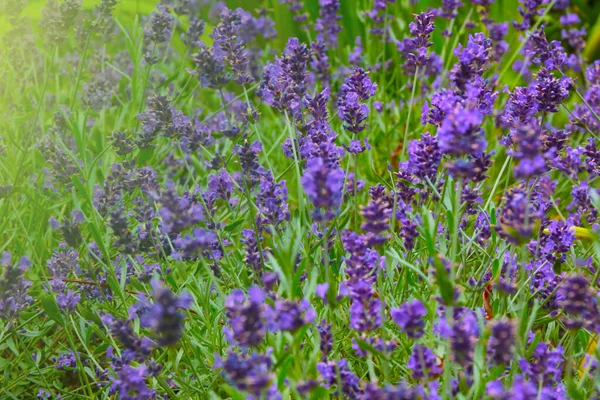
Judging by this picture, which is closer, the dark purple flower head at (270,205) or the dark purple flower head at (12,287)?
the dark purple flower head at (12,287)

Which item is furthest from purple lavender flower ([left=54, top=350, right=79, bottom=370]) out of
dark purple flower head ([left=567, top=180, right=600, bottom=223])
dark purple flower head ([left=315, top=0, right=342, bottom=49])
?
dark purple flower head ([left=315, top=0, right=342, bottom=49])

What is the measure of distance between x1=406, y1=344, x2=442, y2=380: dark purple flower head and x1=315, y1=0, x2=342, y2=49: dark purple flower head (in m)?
2.32

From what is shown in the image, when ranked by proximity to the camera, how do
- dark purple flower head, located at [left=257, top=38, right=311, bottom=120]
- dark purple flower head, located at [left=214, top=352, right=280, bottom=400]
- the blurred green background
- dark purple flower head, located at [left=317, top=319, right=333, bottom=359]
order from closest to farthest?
dark purple flower head, located at [left=214, top=352, right=280, bottom=400] → dark purple flower head, located at [left=317, top=319, right=333, bottom=359] → dark purple flower head, located at [left=257, top=38, right=311, bottom=120] → the blurred green background

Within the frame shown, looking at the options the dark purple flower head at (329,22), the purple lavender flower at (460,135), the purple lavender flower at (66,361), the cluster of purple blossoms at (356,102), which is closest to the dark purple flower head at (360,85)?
the cluster of purple blossoms at (356,102)

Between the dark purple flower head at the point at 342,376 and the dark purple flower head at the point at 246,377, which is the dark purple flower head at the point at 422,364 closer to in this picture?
the dark purple flower head at the point at 342,376

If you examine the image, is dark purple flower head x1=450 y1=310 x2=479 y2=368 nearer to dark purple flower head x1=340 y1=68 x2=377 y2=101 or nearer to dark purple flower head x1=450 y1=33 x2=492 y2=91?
dark purple flower head x1=450 y1=33 x2=492 y2=91

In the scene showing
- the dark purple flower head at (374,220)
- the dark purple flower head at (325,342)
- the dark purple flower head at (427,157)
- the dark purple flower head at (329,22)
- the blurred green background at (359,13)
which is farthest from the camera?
the blurred green background at (359,13)

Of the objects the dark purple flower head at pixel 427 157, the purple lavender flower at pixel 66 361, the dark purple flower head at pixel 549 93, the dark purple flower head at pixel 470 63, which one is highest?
the dark purple flower head at pixel 470 63

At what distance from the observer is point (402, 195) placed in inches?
77.7

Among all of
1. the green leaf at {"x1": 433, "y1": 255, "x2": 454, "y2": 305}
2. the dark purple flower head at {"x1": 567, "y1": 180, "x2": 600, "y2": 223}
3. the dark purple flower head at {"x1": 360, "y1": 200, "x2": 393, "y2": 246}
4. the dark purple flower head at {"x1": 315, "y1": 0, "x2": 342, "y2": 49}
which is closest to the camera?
the green leaf at {"x1": 433, "y1": 255, "x2": 454, "y2": 305}

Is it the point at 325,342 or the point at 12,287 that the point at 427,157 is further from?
the point at 12,287

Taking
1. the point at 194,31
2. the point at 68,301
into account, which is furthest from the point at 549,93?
the point at 194,31

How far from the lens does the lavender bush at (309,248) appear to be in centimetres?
125

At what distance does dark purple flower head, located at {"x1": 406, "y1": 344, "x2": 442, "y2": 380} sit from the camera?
124cm
